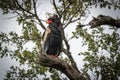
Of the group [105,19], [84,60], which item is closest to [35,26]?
[84,60]

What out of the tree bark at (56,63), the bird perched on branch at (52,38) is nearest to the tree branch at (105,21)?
the tree bark at (56,63)

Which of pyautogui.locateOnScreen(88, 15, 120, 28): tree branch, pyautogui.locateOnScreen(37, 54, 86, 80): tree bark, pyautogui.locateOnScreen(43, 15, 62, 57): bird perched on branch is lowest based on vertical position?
pyautogui.locateOnScreen(37, 54, 86, 80): tree bark

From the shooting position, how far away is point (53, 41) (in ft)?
31.2

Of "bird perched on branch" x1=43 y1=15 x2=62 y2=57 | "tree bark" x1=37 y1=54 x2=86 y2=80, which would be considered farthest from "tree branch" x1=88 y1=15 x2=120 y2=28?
"bird perched on branch" x1=43 y1=15 x2=62 y2=57

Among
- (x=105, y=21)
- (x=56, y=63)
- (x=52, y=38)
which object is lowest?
(x=56, y=63)

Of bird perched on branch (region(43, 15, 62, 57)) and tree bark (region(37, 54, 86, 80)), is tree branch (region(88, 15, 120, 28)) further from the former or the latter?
bird perched on branch (region(43, 15, 62, 57))

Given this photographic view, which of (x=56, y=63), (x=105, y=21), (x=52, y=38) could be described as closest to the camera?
(x=105, y=21)

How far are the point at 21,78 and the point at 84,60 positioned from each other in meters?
3.35

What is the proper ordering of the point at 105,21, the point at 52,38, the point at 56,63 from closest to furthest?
the point at 105,21, the point at 56,63, the point at 52,38

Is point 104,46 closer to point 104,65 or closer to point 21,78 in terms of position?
point 104,65

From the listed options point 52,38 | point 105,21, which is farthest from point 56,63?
point 52,38

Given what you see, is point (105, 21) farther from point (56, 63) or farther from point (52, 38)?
point (52, 38)

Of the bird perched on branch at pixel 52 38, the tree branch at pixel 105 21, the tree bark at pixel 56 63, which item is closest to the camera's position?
the tree branch at pixel 105 21

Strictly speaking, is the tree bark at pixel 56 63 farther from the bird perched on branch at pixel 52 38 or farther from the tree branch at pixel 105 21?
the bird perched on branch at pixel 52 38
